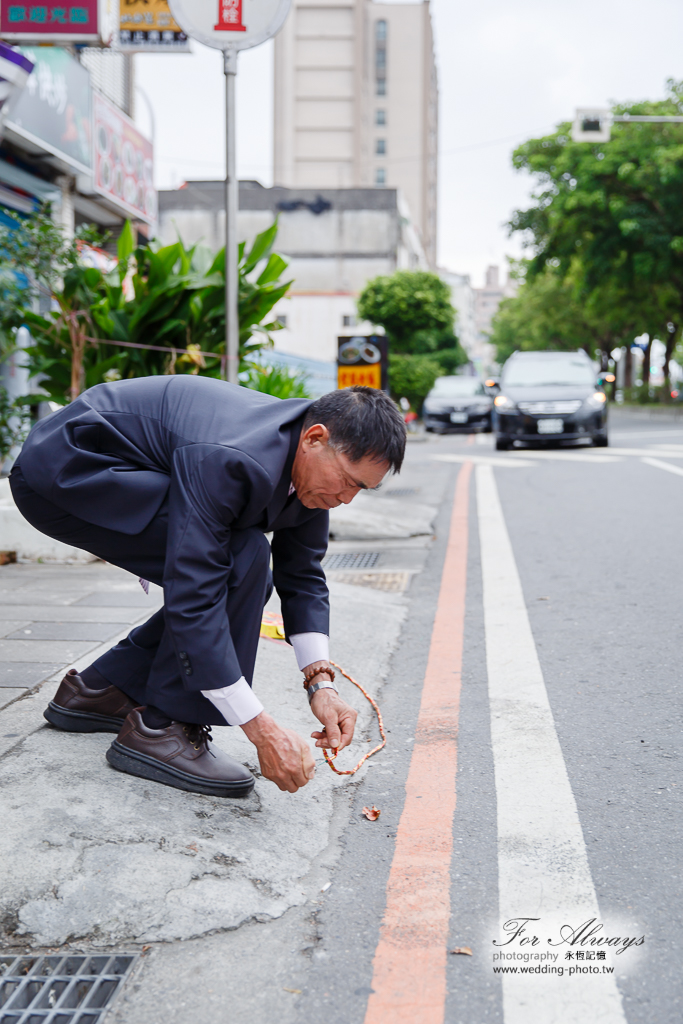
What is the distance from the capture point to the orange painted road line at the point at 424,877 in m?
1.80

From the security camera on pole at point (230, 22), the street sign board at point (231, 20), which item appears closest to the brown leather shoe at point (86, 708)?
the security camera on pole at point (230, 22)

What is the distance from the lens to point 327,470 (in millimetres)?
2223

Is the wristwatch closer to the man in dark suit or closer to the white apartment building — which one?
the man in dark suit

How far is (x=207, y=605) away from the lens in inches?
85.0

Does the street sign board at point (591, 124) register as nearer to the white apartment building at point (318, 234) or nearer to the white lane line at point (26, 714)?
the white lane line at point (26, 714)

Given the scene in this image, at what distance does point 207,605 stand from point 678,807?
1337 mm

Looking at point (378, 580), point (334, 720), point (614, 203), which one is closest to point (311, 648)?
point (334, 720)

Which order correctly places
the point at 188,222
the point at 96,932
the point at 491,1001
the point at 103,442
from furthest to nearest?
the point at 188,222 < the point at 103,442 < the point at 96,932 < the point at 491,1001

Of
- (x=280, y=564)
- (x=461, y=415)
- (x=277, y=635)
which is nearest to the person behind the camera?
(x=280, y=564)

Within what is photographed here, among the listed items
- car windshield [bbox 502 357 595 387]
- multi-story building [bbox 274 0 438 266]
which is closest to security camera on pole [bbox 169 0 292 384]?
car windshield [bbox 502 357 595 387]

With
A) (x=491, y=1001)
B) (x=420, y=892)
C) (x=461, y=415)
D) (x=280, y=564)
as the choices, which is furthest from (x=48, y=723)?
(x=461, y=415)

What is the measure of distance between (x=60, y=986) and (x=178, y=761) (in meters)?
0.71

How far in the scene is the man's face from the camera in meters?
2.19

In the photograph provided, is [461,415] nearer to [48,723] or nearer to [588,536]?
[588,536]
